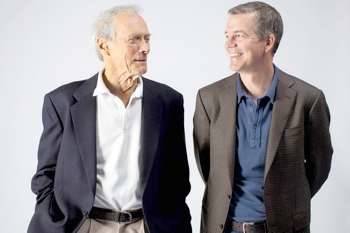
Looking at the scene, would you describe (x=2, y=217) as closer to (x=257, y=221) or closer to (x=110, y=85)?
(x=110, y=85)

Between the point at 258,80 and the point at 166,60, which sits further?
the point at 166,60

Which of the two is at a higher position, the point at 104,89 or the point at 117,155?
the point at 104,89

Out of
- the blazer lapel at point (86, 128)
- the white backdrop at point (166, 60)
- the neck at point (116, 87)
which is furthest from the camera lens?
the white backdrop at point (166, 60)

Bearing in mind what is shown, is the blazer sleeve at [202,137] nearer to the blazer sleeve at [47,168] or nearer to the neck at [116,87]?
the neck at [116,87]

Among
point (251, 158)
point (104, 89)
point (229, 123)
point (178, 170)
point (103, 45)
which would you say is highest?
point (103, 45)

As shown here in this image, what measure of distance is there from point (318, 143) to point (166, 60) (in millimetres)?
1145

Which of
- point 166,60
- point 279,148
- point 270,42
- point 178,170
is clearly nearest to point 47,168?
point 178,170

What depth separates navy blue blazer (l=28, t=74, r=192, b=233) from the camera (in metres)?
1.79

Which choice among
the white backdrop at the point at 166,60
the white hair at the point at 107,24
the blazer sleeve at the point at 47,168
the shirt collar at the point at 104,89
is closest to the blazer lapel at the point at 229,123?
the shirt collar at the point at 104,89

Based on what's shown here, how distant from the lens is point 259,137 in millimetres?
1827

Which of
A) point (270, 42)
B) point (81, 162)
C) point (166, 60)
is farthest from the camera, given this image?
point (166, 60)

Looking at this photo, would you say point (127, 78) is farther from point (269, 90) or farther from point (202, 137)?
point (269, 90)

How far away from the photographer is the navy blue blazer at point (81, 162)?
1.79m

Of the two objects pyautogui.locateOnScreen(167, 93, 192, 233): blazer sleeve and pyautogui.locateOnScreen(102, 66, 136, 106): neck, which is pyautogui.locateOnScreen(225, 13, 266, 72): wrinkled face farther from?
pyautogui.locateOnScreen(102, 66, 136, 106): neck
